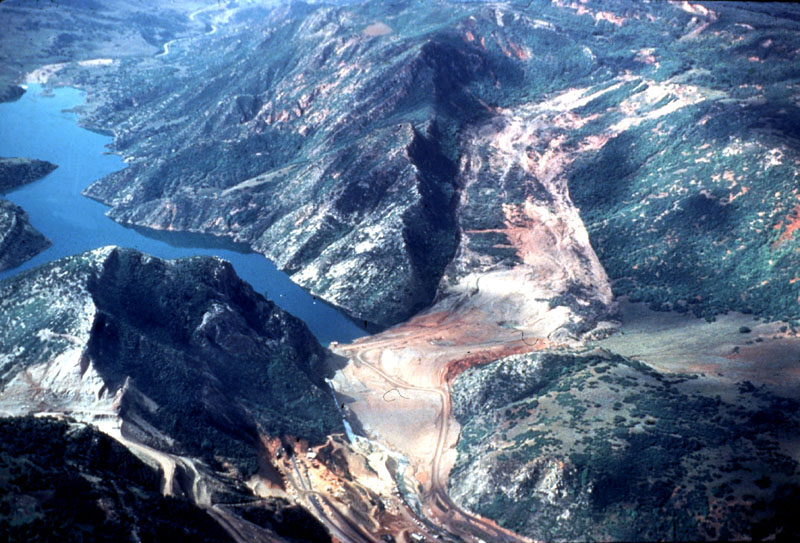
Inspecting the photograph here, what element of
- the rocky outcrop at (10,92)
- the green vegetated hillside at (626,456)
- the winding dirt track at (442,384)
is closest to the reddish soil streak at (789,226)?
the green vegetated hillside at (626,456)

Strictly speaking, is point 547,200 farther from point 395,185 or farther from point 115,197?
point 115,197

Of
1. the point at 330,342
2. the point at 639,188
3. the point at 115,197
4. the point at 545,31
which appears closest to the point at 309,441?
the point at 330,342

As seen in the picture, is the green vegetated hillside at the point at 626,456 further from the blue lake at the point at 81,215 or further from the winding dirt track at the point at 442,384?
the blue lake at the point at 81,215

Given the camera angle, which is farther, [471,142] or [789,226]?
[471,142]

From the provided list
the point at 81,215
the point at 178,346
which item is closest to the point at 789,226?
the point at 178,346

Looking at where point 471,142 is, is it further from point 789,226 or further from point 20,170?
point 20,170
